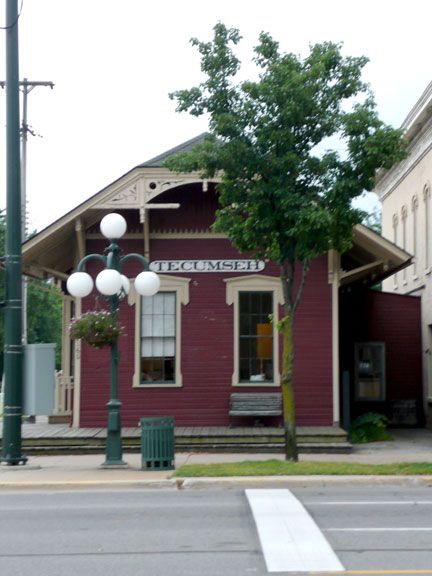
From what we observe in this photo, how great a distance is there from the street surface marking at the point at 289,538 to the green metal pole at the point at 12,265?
18.5ft

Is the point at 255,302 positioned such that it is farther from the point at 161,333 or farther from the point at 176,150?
the point at 176,150

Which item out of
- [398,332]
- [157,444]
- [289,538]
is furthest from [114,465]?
[398,332]

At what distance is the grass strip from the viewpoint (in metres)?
16.5

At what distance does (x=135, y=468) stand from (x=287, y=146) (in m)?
5.96

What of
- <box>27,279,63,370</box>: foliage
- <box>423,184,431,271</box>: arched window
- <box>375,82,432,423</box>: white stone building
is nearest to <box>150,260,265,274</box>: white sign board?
<box>375,82,432,423</box>: white stone building

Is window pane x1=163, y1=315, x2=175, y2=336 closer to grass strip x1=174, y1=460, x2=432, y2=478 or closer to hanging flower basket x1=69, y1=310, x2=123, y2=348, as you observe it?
hanging flower basket x1=69, y1=310, x2=123, y2=348

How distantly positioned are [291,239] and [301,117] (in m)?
1.99

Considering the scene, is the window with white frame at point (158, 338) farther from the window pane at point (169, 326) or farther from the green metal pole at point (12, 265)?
the green metal pole at point (12, 265)

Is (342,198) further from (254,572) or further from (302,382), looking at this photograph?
(254,572)

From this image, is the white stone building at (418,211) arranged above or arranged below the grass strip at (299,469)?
above

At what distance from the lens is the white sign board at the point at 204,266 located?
76.4 ft

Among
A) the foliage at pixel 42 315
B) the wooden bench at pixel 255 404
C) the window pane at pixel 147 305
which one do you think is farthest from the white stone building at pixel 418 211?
the foliage at pixel 42 315

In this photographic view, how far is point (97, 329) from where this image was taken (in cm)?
1798

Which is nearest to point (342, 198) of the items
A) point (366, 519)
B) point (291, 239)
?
point (291, 239)
